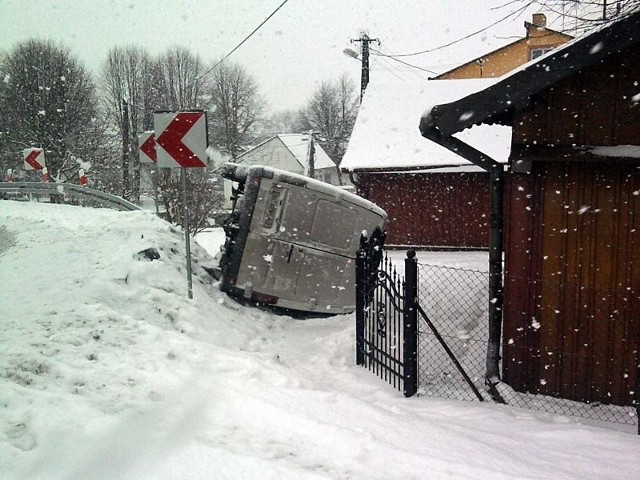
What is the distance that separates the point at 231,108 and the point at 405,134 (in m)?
38.9

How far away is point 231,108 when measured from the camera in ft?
178

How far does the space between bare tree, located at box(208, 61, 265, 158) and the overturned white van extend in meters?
45.6

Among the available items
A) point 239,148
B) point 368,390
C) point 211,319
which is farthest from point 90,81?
point 368,390

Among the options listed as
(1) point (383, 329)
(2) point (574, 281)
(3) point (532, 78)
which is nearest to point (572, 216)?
(2) point (574, 281)

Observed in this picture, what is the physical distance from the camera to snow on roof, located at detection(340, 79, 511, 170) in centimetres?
1673

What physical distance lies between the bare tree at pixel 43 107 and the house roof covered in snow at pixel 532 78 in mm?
30779

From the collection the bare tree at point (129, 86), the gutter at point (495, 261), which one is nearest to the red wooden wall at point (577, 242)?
the gutter at point (495, 261)

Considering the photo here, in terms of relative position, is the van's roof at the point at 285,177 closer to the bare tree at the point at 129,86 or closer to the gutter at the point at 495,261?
the gutter at the point at 495,261

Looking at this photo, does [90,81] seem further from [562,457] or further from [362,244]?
[562,457]

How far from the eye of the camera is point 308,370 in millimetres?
6535

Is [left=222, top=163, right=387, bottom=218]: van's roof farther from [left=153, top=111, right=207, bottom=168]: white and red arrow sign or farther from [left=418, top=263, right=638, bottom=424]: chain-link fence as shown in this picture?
[left=418, top=263, right=638, bottom=424]: chain-link fence

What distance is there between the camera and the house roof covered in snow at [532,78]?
520 cm

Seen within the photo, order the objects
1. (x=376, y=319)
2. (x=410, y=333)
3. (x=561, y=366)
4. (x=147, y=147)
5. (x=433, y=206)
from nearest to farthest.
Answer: (x=410, y=333), (x=561, y=366), (x=376, y=319), (x=147, y=147), (x=433, y=206)

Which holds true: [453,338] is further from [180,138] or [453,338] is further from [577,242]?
[180,138]
